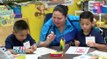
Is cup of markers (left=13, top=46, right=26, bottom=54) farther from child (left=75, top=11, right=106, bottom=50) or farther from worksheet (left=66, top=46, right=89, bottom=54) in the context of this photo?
child (left=75, top=11, right=106, bottom=50)

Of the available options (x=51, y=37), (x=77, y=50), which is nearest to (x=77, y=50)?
(x=77, y=50)

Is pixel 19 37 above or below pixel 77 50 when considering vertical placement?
above

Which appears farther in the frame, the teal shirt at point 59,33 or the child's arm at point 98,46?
the teal shirt at point 59,33

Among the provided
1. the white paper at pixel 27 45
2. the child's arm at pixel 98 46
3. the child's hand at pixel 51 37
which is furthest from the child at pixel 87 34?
the white paper at pixel 27 45

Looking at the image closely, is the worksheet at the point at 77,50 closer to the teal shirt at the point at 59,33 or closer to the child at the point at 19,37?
the teal shirt at the point at 59,33

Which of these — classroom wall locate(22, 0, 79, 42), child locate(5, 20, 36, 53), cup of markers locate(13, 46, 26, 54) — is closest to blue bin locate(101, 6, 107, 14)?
classroom wall locate(22, 0, 79, 42)

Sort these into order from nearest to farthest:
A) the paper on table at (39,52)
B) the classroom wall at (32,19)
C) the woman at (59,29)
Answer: the paper on table at (39,52)
the woman at (59,29)
the classroom wall at (32,19)

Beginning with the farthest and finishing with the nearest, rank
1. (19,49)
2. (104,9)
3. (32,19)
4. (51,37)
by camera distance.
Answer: (104,9)
(32,19)
(51,37)
(19,49)

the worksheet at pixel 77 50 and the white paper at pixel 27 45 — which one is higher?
the white paper at pixel 27 45

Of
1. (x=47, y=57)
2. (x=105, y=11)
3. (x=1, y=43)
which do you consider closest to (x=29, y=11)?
(x=1, y=43)

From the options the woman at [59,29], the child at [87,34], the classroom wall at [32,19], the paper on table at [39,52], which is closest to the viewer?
the paper on table at [39,52]

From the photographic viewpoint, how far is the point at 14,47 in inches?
98.5

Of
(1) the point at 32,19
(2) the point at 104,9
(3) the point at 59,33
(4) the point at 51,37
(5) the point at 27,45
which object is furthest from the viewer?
(2) the point at 104,9

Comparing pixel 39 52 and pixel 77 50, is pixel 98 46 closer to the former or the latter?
pixel 77 50
